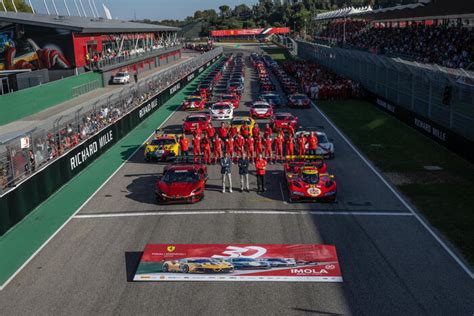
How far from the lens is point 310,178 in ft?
61.0

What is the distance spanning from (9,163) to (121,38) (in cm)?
→ 5918

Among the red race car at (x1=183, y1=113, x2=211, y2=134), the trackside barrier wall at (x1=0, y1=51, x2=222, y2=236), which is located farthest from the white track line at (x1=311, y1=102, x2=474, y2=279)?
the trackside barrier wall at (x1=0, y1=51, x2=222, y2=236)

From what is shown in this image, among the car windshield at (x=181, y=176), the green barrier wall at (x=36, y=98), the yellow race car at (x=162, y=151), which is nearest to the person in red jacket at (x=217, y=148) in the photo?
the yellow race car at (x=162, y=151)

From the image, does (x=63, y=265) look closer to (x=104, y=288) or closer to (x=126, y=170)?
(x=104, y=288)

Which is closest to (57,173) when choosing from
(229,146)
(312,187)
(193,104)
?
(229,146)

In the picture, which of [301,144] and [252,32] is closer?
[301,144]

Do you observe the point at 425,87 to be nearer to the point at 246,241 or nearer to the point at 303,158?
the point at 303,158

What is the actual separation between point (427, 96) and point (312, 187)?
54.0 ft

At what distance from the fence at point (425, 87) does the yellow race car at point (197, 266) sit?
16549 millimetres

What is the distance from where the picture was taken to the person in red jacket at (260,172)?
19.2 metres

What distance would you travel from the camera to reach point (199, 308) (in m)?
11.0

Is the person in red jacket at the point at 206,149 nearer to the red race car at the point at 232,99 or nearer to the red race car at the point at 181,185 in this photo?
the red race car at the point at 181,185

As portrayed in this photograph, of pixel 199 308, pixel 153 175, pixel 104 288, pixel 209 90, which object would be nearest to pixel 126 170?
pixel 153 175

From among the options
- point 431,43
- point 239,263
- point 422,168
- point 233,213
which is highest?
point 431,43
